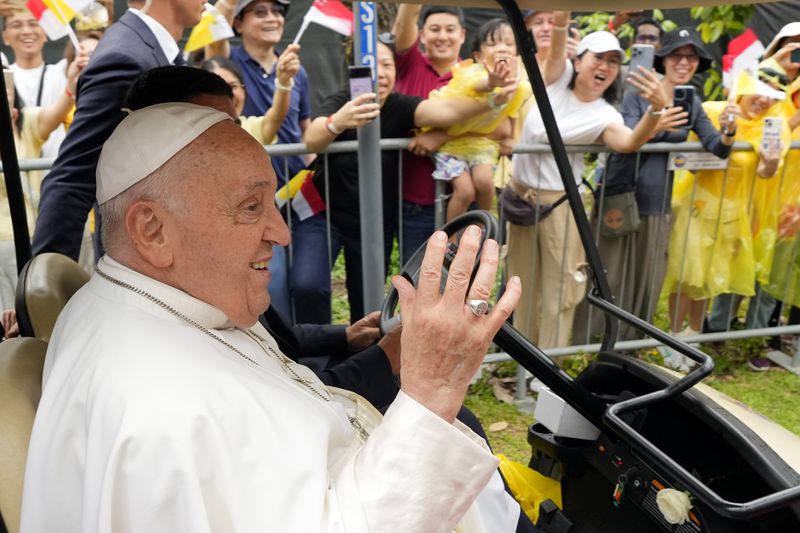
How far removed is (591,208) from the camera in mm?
4547

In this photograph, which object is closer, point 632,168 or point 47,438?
point 47,438

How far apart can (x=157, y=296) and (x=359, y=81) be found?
7.22ft

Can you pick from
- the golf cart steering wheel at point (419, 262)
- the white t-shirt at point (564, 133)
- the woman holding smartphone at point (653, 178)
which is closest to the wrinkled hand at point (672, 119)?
the woman holding smartphone at point (653, 178)

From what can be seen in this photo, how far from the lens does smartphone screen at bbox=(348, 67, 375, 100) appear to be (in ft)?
11.4

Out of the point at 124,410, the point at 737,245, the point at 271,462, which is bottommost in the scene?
the point at 737,245

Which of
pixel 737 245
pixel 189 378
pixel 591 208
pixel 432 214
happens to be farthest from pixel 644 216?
pixel 189 378

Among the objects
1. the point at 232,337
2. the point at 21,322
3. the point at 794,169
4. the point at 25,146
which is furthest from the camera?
the point at 794,169

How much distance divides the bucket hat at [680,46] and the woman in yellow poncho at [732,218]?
0.91ft

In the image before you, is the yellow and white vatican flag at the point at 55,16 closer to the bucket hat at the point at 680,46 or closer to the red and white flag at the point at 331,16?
the red and white flag at the point at 331,16

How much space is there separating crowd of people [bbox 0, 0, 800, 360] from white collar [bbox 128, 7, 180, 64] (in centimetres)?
101

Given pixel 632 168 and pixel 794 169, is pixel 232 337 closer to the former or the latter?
pixel 632 168

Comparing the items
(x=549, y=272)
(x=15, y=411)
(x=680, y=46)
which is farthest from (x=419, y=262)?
(x=680, y=46)

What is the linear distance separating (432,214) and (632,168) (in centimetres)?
125

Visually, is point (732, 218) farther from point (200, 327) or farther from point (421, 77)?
point (200, 327)
